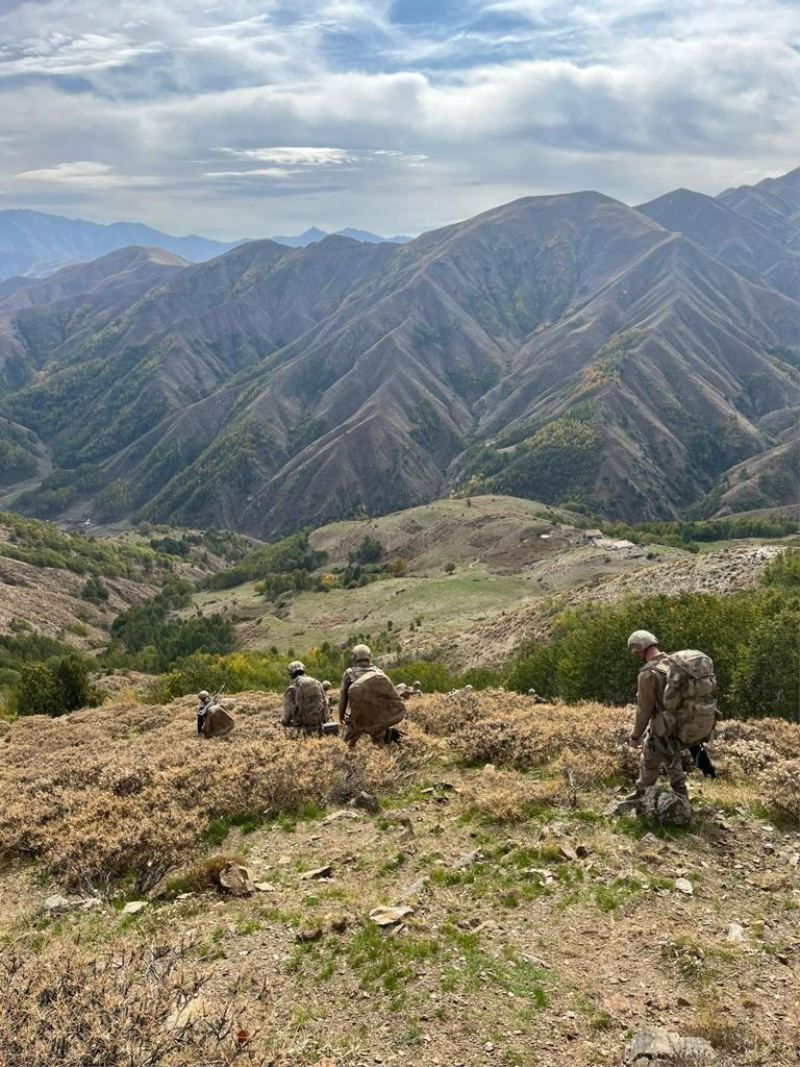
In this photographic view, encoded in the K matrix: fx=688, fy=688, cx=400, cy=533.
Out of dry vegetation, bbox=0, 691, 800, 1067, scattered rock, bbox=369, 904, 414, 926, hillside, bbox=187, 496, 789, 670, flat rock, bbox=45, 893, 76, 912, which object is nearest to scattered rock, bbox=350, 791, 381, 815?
dry vegetation, bbox=0, 691, 800, 1067

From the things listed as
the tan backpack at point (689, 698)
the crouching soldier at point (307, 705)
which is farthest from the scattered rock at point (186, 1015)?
the crouching soldier at point (307, 705)

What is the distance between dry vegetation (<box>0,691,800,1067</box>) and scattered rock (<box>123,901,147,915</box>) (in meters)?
0.12

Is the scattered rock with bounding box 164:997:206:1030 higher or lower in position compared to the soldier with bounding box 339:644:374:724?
higher

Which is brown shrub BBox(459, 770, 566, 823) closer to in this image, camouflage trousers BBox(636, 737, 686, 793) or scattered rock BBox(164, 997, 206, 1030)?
camouflage trousers BBox(636, 737, 686, 793)

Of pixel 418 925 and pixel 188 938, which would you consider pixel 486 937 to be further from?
pixel 188 938

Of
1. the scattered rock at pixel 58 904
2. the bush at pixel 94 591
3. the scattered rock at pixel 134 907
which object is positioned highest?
the scattered rock at pixel 134 907

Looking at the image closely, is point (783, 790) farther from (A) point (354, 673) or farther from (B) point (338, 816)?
(A) point (354, 673)

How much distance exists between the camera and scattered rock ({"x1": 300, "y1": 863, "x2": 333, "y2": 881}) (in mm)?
11625

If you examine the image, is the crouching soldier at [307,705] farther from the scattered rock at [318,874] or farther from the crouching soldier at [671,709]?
the crouching soldier at [671,709]

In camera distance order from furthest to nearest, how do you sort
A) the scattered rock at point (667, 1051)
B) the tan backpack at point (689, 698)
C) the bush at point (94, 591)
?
the bush at point (94, 591), the tan backpack at point (689, 698), the scattered rock at point (667, 1051)

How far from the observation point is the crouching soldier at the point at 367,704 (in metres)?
17.3

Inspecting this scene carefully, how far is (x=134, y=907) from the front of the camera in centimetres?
Answer: 1098

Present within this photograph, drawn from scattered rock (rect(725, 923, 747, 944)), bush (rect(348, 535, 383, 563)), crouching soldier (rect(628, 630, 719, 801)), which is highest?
crouching soldier (rect(628, 630, 719, 801))

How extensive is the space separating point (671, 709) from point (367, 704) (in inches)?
306
